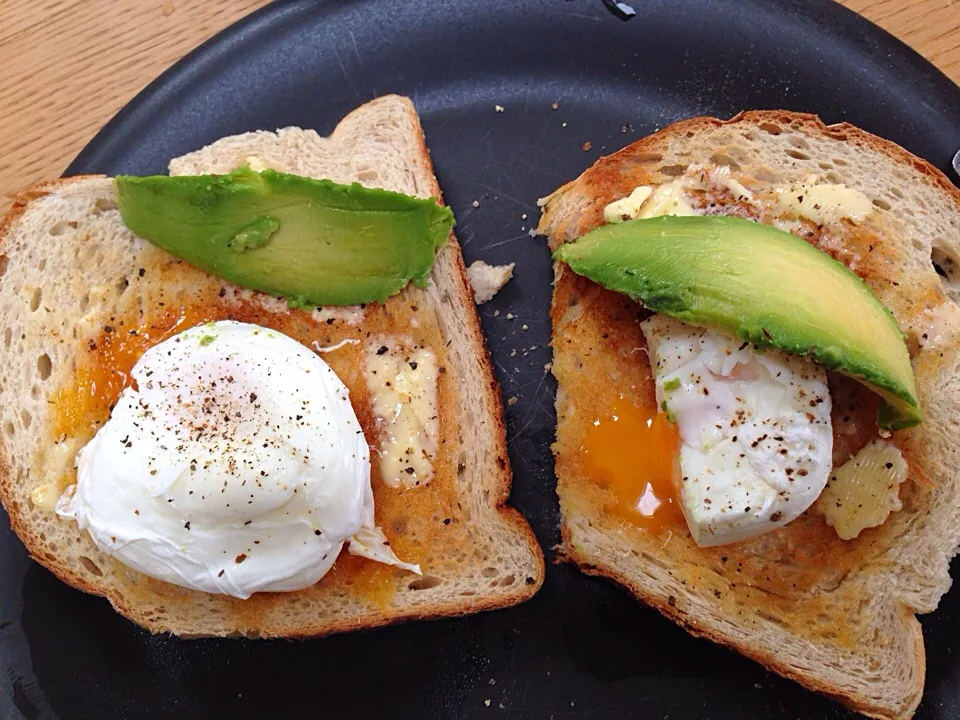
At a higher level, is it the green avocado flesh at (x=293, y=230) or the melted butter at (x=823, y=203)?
the green avocado flesh at (x=293, y=230)

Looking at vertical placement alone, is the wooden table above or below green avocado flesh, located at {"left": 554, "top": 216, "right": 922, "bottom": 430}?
above

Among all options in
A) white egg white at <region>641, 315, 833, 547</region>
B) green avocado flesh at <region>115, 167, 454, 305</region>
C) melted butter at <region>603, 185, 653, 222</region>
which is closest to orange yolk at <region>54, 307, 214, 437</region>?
green avocado flesh at <region>115, 167, 454, 305</region>

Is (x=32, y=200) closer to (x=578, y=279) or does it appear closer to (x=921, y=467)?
(x=578, y=279)

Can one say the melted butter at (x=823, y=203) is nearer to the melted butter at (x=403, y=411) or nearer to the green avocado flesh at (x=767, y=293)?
the green avocado flesh at (x=767, y=293)

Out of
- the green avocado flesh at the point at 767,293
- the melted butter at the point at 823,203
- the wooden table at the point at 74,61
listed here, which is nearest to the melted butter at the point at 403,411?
the green avocado flesh at the point at 767,293

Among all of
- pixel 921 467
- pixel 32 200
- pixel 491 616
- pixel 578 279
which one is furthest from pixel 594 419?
pixel 32 200

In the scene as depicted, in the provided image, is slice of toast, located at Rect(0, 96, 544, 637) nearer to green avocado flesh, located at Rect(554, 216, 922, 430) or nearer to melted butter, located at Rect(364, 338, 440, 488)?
melted butter, located at Rect(364, 338, 440, 488)
